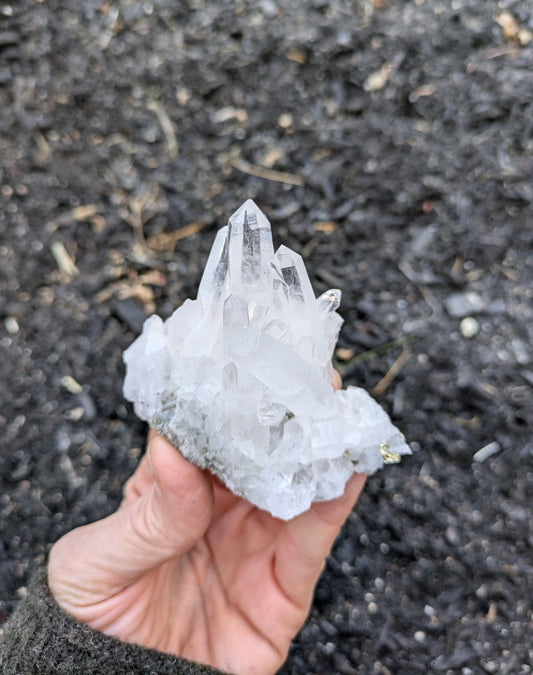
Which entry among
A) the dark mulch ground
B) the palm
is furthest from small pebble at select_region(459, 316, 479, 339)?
the palm

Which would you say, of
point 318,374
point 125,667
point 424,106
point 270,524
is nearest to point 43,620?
point 125,667

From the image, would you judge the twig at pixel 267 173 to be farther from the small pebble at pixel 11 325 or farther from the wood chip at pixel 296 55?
the small pebble at pixel 11 325

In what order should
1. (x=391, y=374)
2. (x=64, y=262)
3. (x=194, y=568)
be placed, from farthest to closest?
(x=64, y=262) < (x=391, y=374) < (x=194, y=568)

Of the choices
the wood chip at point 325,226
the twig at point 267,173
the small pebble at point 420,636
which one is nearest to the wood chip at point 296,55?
the twig at point 267,173

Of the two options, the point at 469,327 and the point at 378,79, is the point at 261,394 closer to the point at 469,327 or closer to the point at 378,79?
the point at 469,327

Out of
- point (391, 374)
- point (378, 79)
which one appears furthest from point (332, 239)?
point (378, 79)

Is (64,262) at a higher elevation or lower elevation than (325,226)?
higher
